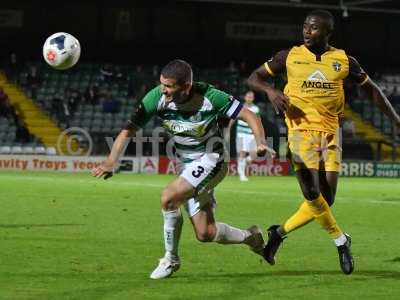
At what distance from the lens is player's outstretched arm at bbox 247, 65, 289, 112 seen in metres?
8.18

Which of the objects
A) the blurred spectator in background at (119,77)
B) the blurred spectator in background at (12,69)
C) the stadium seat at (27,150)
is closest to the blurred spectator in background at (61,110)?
the blurred spectator in background at (12,69)

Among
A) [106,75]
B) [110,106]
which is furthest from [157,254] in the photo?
[106,75]

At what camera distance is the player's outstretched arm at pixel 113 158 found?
23.7ft

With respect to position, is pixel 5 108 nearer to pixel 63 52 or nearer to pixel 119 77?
pixel 119 77

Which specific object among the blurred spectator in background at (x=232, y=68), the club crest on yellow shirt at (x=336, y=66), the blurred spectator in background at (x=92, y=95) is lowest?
the blurred spectator in background at (x=92, y=95)

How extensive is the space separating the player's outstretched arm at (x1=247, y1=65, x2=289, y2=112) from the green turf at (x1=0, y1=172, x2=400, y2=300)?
4.64 ft

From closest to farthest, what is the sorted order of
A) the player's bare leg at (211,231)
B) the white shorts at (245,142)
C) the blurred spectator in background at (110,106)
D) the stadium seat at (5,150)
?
the player's bare leg at (211,231), the white shorts at (245,142), the stadium seat at (5,150), the blurred spectator in background at (110,106)

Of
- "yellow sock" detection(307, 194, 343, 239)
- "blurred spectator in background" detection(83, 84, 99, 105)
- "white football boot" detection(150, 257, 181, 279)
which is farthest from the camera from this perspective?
"blurred spectator in background" detection(83, 84, 99, 105)

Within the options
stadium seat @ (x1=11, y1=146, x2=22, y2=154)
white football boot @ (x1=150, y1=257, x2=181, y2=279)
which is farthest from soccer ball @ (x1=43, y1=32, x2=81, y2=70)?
stadium seat @ (x1=11, y1=146, x2=22, y2=154)

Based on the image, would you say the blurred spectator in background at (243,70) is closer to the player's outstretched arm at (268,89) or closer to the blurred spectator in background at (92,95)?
the blurred spectator in background at (92,95)

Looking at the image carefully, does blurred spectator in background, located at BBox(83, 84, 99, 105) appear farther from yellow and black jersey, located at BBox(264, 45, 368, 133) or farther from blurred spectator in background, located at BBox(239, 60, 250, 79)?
yellow and black jersey, located at BBox(264, 45, 368, 133)

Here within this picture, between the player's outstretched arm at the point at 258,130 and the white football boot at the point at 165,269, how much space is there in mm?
1170

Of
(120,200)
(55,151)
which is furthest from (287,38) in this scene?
(120,200)

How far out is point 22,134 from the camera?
→ 29.8m
